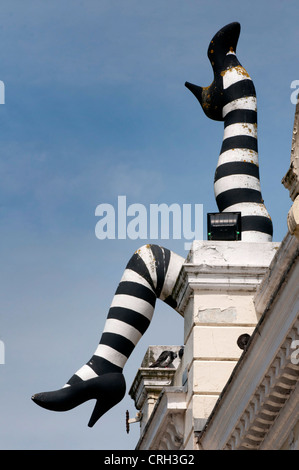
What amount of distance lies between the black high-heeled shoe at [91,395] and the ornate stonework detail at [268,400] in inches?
141

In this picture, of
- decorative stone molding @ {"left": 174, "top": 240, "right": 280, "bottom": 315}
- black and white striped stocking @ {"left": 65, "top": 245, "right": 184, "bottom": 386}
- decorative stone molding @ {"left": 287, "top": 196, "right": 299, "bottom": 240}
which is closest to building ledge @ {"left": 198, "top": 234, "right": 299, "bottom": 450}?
decorative stone molding @ {"left": 287, "top": 196, "right": 299, "bottom": 240}

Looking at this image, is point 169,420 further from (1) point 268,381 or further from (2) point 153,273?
(1) point 268,381

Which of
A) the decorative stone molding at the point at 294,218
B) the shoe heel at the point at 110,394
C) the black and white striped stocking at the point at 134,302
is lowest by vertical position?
the shoe heel at the point at 110,394

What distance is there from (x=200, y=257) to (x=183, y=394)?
6.46 feet

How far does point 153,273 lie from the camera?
59.4ft

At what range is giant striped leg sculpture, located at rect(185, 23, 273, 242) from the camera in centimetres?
1805

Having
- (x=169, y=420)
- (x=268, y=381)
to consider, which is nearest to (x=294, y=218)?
(x=268, y=381)

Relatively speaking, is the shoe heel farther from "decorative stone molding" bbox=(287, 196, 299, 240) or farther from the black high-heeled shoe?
"decorative stone molding" bbox=(287, 196, 299, 240)

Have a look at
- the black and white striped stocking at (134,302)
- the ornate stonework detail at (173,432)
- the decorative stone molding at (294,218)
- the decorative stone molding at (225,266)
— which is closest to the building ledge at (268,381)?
the decorative stone molding at (294,218)

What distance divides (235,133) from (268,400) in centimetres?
700

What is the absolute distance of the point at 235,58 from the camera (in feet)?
65.7

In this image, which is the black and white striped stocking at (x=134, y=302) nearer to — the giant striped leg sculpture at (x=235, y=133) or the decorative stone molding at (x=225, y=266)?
the decorative stone molding at (x=225, y=266)

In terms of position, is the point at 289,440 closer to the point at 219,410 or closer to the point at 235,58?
the point at 219,410

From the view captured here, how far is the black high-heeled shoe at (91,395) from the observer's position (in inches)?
674
